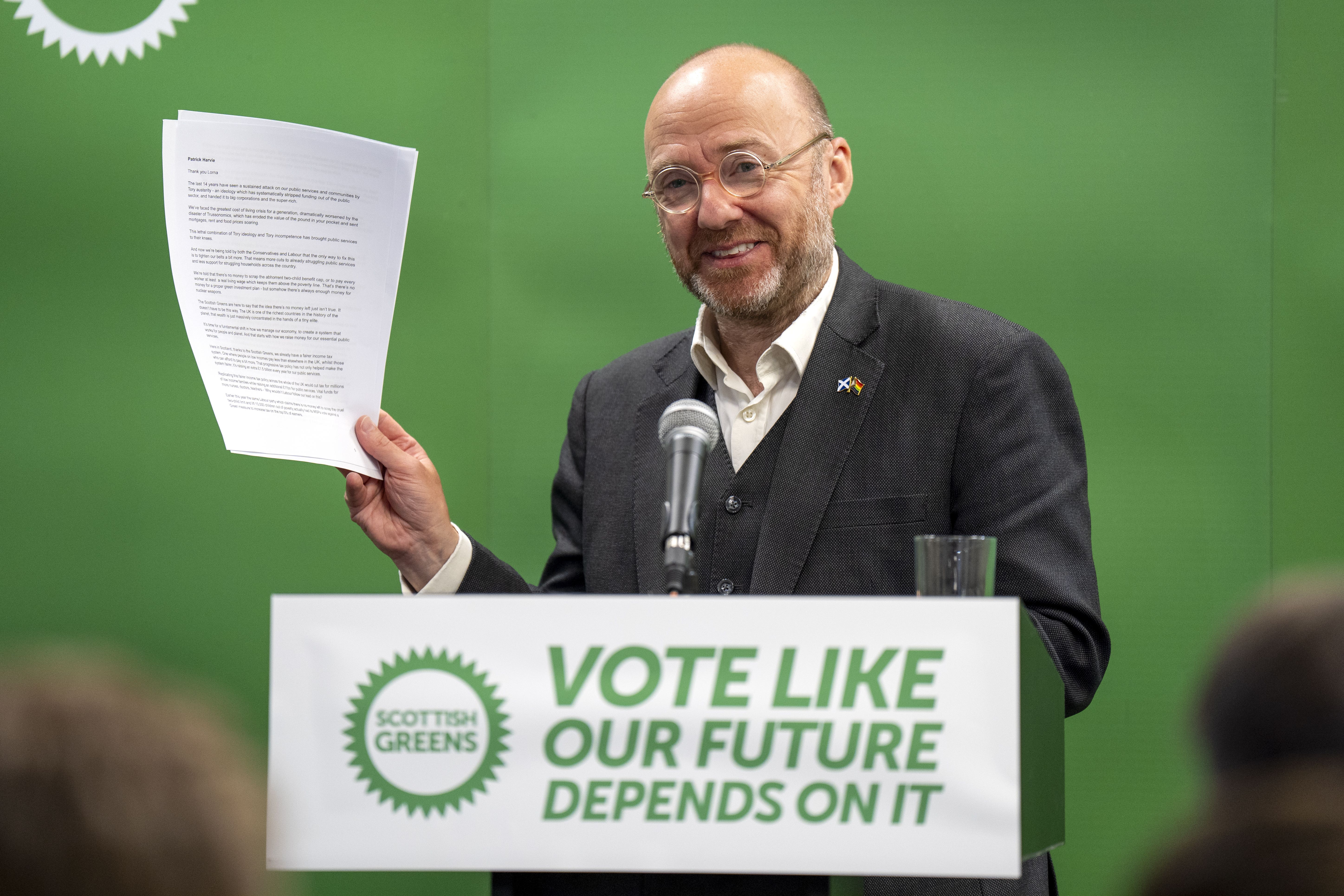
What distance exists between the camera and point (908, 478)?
193 cm

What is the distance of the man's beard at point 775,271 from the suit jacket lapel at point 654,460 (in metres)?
0.13

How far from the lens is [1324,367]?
2641mm

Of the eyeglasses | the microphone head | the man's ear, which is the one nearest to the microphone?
the microphone head

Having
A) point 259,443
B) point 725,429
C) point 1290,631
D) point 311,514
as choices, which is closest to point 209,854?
point 1290,631

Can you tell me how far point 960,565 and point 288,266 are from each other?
1.00 m

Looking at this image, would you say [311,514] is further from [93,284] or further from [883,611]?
[883,611]

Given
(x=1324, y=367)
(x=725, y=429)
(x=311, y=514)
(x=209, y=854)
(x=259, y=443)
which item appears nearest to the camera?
(x=209, y=854)

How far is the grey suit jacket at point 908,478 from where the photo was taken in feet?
5.91

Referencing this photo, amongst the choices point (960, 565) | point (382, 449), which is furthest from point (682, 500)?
point (382, 449)

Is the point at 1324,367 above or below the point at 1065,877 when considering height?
above

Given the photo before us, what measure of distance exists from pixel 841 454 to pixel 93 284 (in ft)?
6.13

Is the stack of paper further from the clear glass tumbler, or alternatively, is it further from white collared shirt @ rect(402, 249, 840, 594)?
the clear glass tumbler

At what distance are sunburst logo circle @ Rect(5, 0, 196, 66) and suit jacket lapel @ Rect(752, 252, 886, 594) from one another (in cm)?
176

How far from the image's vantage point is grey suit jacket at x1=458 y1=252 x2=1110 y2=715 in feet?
5.91
